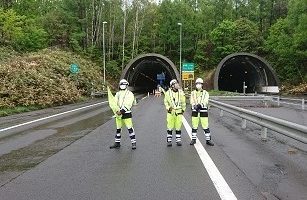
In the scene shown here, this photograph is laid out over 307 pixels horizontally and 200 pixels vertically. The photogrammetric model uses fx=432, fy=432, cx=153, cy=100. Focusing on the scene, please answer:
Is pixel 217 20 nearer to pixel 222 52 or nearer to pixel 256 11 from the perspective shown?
pixel 256 11

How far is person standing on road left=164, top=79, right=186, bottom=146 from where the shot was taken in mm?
11047

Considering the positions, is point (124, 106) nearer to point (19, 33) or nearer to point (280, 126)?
point (280, 126)

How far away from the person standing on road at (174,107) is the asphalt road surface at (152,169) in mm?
490

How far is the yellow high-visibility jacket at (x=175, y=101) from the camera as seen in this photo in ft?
36.2

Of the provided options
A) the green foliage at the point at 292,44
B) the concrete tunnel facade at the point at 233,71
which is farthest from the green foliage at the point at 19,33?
the green foliage at the point at 292,44

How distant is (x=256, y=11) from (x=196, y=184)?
8156cm

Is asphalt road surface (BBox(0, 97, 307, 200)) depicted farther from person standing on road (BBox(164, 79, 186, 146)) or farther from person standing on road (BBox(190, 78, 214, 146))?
person standing on road (BBox(164, 79, 186, 146))

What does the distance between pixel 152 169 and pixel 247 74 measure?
197 ft

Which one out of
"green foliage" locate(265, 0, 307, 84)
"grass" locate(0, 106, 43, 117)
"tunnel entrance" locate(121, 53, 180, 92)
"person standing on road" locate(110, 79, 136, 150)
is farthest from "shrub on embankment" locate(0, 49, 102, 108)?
"green foliage" locate(265, 0, 307, 84)

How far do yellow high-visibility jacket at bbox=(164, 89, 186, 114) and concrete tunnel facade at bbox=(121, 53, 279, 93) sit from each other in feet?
138

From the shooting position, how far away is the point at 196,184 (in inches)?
269

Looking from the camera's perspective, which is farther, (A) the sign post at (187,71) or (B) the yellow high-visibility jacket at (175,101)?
(A) the sign post at (187,71)

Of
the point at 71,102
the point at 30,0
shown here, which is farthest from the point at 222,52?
the point at 71,102

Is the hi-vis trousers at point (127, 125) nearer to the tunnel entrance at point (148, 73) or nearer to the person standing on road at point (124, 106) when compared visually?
the person standing on road at point (124, 106)
